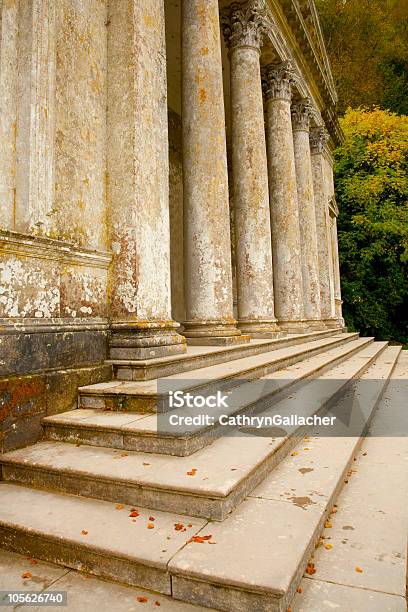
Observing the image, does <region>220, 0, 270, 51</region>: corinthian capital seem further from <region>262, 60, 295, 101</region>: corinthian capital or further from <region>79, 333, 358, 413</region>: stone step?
<region>79, 333, 358, 413</region>: stone step

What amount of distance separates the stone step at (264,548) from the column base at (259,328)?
4.97m

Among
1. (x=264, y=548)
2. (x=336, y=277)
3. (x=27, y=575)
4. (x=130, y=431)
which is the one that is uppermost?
(x=336, y=277)

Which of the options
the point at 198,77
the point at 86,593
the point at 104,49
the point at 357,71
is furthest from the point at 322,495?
the point at 357,71

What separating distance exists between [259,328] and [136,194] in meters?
4.48

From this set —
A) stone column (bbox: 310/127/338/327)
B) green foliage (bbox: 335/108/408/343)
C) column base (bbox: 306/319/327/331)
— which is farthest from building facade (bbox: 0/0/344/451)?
green foliage (bbox: 335/108/408/343)

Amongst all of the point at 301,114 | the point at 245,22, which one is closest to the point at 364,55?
the point at 301,114

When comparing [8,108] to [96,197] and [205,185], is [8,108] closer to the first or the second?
[96,197]

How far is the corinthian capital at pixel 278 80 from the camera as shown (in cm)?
1073

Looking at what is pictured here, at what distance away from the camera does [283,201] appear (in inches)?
424

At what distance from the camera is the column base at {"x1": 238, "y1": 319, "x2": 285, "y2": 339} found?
8.15m

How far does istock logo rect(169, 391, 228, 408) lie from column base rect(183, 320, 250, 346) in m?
2.09

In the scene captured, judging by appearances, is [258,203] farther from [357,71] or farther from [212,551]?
[357,71]

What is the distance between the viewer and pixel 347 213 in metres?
22.9

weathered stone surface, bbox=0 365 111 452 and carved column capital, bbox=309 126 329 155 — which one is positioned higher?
carved column capital, bbox=309 126 329 155
